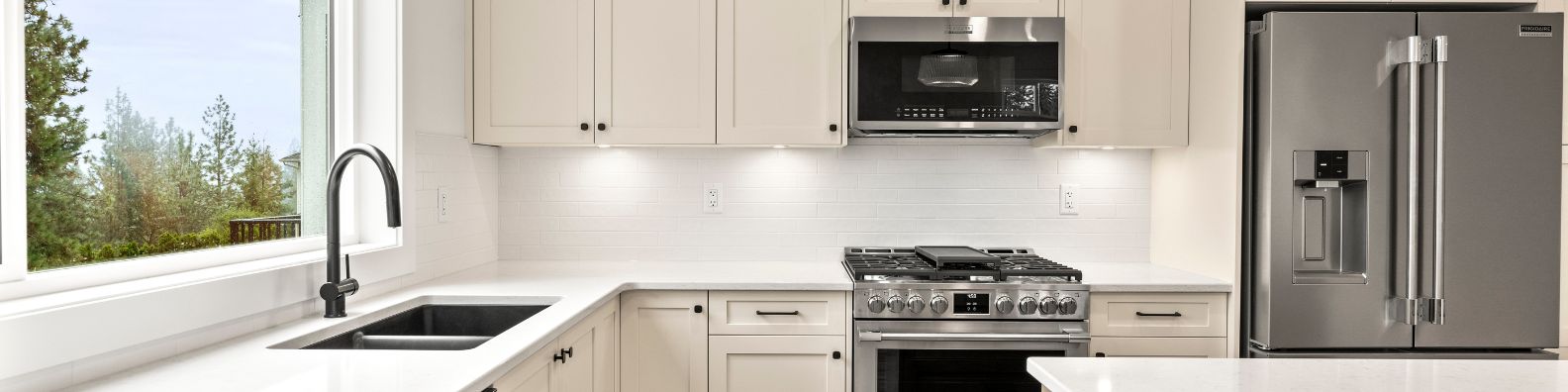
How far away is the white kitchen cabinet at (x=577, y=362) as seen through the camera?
1607 millimetres

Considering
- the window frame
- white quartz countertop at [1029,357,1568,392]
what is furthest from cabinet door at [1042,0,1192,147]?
the window frame

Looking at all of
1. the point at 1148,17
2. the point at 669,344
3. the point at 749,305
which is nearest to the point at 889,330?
the point at 749,305

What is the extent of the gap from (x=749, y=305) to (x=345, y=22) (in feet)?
4.92

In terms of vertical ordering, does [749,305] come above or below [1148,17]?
below

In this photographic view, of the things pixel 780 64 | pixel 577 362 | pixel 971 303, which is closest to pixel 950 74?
pixel 780 64

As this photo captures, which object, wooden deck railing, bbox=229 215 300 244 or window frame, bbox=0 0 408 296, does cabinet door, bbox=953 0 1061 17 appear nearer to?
window frame, bbox=0 0 408 296

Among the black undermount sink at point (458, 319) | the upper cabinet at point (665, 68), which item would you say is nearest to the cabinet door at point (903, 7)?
the upper cabinet at point (665, 68)

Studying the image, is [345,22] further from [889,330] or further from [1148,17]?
[1148,17]

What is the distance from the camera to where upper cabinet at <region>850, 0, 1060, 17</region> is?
271 centimetres

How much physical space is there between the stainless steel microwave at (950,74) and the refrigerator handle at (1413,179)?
98 centimetres

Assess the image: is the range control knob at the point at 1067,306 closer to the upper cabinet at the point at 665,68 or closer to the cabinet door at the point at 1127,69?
the cabinet door at the point at 1127,69

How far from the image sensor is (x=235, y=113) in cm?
178

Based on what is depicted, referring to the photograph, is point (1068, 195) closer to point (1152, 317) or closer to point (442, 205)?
point (1152, 317)

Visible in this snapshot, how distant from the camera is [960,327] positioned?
243 centimetres
